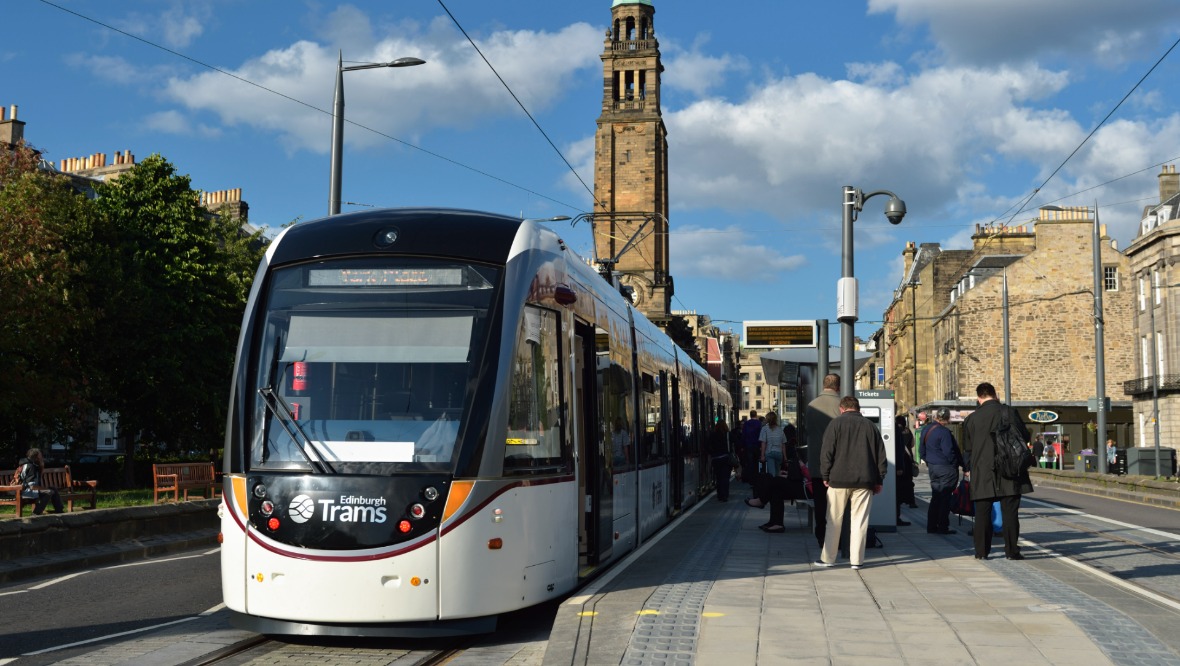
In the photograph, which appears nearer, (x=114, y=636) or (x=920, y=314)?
(x=114, y=636)

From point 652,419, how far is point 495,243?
278 inches

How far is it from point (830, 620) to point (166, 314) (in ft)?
99.8

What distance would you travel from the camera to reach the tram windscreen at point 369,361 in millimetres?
8422

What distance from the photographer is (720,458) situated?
25656 mm

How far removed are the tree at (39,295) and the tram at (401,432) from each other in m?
18.6

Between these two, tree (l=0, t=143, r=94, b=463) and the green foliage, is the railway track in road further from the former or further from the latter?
the green foliage

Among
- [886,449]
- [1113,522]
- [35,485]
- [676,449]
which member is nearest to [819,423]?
[886,449]

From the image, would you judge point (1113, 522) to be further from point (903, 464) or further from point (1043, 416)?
point (1043, 416)

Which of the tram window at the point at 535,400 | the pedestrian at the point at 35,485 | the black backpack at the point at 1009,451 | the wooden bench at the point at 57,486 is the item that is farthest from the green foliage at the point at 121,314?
the black backpack at the point at 1009,451

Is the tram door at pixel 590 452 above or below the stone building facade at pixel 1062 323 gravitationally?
below

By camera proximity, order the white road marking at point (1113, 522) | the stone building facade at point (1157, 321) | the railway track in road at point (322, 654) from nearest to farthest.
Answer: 1. the railway track in road at point (322, 654)
2. the white road marking at point (1113, 522)
3. the stone building facade at point (1157, 321)

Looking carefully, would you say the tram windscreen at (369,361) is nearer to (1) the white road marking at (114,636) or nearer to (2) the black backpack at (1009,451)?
(1) the white road marking at (114,636)

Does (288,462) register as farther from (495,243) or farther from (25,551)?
(25,551)

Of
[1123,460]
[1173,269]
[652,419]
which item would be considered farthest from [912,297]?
[652,419]
